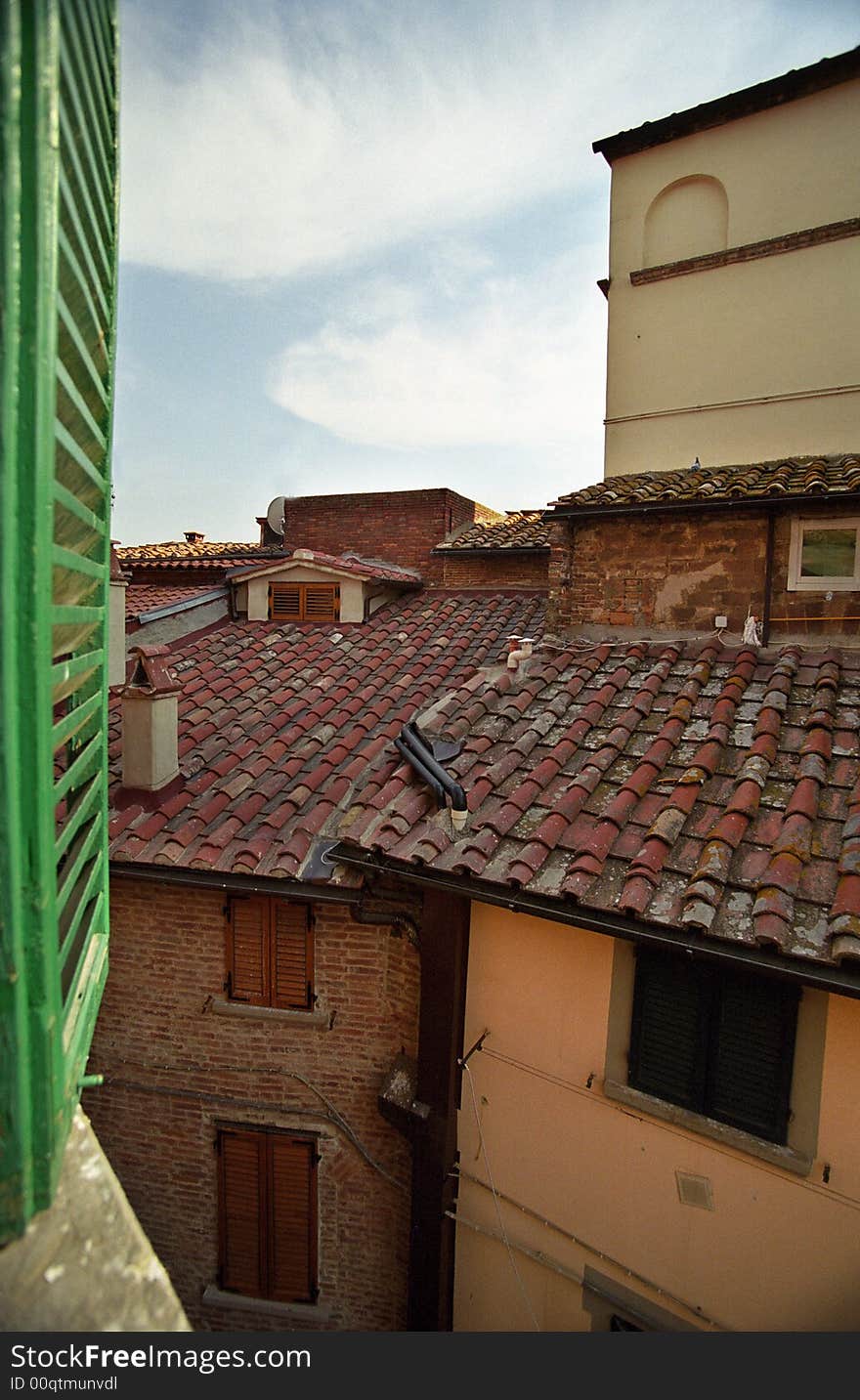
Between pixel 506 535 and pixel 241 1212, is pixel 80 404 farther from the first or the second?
pixel 506 535

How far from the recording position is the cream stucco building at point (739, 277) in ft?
24.0

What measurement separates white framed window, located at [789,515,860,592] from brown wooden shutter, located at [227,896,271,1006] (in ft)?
19.4

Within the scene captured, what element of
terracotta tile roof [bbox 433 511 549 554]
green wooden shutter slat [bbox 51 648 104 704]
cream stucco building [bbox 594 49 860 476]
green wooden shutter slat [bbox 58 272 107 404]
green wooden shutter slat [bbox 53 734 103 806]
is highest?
cream stucco building [bbox 594 49 860 476]

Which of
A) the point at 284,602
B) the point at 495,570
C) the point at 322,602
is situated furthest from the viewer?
the point at 495,570

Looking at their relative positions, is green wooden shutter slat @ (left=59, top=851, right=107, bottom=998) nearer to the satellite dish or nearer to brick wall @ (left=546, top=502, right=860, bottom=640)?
brick wall @ (left=546, top=502, right=860, bottom=640)

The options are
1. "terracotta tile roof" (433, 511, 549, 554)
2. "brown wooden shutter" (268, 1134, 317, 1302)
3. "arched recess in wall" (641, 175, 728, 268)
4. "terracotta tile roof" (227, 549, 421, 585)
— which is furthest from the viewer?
"terracotta tile roof" (433, 511, 549, 554)

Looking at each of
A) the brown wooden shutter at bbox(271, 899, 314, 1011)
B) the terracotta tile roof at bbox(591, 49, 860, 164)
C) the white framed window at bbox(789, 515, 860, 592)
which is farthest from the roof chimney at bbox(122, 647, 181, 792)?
the terracotta tile roof at bbox(591, 49, 860, 164)

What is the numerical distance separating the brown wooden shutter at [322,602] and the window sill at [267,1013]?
6050 mm

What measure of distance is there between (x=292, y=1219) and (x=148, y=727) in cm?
491

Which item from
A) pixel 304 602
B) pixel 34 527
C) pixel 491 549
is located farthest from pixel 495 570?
pixel 34 527

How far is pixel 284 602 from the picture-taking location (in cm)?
1112

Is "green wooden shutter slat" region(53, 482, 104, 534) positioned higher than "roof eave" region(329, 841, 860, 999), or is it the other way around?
"green wooden shutter slat" region(53, 482, 104, 534)

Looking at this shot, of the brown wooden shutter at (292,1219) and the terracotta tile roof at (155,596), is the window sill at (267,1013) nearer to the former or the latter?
the brown wooden shutter at (292,1219)

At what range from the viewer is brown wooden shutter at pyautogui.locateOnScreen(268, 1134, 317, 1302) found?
21.5 feet
